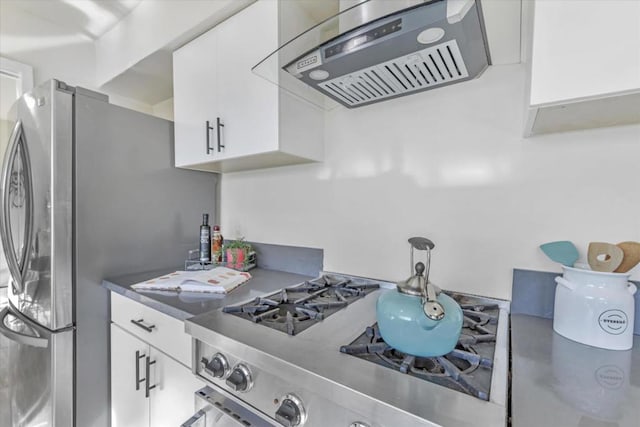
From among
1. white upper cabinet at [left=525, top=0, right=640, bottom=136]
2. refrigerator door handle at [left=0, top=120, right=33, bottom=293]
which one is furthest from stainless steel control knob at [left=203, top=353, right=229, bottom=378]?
refrigerator door handle at [left=0, top=120, right=33, bottom=293]

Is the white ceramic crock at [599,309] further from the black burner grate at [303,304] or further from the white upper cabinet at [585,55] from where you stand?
the black burner grate at [303,304]

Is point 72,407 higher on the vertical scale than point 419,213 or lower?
lower

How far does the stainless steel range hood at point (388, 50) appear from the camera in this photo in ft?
2.19

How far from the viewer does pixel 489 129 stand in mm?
948

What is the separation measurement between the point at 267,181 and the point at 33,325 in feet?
3.92

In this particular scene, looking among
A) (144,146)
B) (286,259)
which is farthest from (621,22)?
(144,146)

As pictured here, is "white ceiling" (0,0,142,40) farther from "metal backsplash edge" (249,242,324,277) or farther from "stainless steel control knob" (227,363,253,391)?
"stainless steel control knob" (227,363,253,391)

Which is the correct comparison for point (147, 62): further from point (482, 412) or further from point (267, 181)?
point (482, 412)

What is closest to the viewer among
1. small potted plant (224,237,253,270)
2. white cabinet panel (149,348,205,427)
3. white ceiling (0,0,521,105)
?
white cabinet panel (149,348,205,427)

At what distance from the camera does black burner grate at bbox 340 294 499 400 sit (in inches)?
20.2

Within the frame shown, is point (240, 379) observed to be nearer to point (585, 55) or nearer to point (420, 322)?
point (420, 322)

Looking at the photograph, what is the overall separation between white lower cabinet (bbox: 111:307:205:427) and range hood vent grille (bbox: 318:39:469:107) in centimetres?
108

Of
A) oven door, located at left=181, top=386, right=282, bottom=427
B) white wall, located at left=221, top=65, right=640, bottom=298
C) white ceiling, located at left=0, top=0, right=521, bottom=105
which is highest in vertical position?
white ceiling, located at left=0, top=0, right=521, bottom=105

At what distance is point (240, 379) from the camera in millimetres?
690
